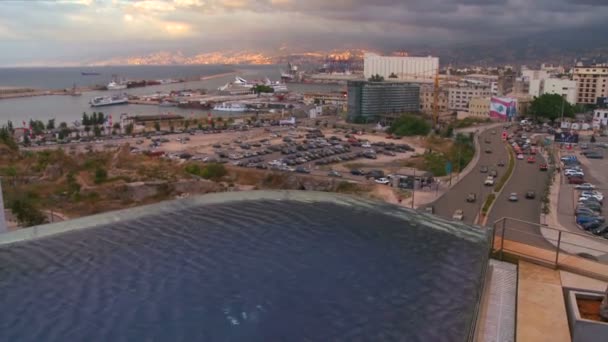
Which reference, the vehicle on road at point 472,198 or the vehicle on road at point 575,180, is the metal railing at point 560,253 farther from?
the vehicle on road at point 575,180

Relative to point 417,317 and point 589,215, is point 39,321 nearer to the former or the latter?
point 417,317

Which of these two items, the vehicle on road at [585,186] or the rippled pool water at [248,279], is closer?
the rippled pool water at [248,279]

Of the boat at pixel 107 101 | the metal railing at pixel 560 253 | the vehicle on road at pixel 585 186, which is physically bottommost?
the vehicle on road at pixel 585 186

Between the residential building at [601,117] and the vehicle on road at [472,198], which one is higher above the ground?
the residential building at [601,117]

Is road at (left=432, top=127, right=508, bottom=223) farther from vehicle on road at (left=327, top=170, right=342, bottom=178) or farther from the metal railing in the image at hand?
the metal railing

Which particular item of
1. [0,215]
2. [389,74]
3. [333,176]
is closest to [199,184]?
[333,176]

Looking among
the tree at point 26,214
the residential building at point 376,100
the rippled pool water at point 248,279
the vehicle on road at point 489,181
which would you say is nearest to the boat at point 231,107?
the residential building at point 376,100

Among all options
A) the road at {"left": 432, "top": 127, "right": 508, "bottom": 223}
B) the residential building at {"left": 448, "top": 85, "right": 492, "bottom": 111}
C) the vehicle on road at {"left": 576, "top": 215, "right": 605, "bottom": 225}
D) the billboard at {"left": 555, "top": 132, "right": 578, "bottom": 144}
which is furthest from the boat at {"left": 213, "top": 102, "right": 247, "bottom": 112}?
the vehicle on road at {"left": 576, "top": 215, "right": 605, "bottom": 225}
